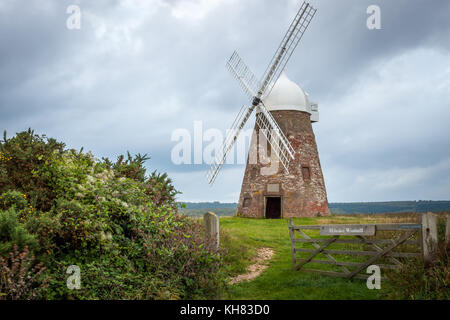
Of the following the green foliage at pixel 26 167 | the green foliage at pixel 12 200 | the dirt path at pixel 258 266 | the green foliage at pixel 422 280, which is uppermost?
the green foliage at pixel 26 167

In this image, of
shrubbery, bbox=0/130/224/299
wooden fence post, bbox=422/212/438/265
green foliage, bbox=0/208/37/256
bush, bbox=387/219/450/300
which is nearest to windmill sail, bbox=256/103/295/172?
shrubbery, bbox=0/130/224/299

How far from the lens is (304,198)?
26.7 meters

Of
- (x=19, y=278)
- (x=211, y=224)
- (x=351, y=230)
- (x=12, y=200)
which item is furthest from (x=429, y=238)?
(x=12, y=200)

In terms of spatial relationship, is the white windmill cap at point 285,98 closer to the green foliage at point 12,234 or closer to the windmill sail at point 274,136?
the windmill sail at point 274,136

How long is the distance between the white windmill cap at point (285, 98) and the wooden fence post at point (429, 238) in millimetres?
20349

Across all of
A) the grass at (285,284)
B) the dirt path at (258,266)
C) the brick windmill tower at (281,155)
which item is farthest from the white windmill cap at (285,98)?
the grass at (285,284)

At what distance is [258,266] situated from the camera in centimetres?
1163

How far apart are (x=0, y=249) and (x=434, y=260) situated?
26.2 ft

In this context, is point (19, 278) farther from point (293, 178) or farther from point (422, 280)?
point (293, 178)

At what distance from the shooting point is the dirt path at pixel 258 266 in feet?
33.3

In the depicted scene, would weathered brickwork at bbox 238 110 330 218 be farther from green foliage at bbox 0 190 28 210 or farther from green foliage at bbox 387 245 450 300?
green foliage at bbox 0 190 28 210

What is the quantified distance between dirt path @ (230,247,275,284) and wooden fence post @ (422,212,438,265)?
4398mm
